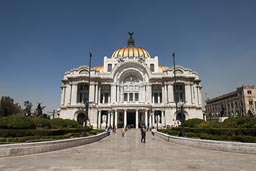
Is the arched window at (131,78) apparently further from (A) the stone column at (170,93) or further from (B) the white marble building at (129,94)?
(A) the stone column at (170,93)

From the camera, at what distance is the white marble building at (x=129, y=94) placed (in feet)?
179

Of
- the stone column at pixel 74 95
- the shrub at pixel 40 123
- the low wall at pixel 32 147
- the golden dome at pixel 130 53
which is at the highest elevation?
the golden dome at pixel 130 53

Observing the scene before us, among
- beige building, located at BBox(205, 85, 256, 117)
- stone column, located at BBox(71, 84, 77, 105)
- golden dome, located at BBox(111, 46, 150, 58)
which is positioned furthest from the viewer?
beige building, located at BBox(205, 85, 256, 117)

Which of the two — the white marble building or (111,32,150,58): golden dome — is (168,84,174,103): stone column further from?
(111,32,150,58): golden dome

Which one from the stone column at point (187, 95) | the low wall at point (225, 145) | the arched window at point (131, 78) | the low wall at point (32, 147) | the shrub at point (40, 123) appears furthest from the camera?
the arched window at point (131, 78)

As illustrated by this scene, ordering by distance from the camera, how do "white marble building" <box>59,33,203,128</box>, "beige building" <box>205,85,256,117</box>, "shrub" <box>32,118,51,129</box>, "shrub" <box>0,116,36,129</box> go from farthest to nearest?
"beige building" <box>205,85,256,117</box> < "white marble building" <box>59,33,203,128</box> < "shrub" <box>32,118,51,129</box> < "shrub" <box>0,116,36,129</box>

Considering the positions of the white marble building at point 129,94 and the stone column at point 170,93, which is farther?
the stone column at point 170,93

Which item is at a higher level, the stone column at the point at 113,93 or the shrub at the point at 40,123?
the stone column at the point at 113,93

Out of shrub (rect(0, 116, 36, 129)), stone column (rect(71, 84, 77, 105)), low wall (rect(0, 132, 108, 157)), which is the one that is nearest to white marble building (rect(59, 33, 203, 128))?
stone column (rect(71, 84, 77, 105))

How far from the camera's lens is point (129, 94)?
59.3m

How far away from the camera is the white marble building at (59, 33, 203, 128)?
54688 mm

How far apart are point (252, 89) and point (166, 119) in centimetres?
4587

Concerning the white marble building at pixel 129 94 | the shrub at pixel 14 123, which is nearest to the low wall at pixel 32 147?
the shrub at pixel 14 123

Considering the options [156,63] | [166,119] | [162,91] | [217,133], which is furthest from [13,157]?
[156,63]
